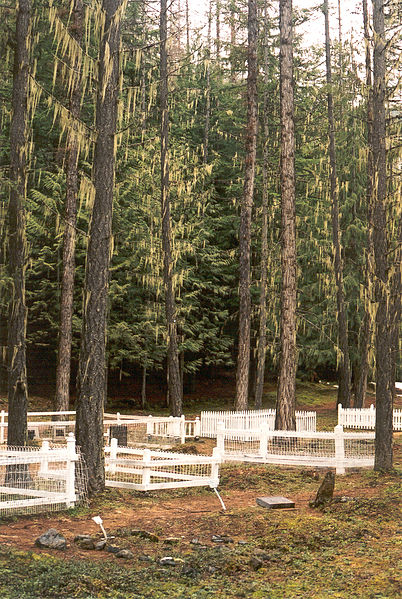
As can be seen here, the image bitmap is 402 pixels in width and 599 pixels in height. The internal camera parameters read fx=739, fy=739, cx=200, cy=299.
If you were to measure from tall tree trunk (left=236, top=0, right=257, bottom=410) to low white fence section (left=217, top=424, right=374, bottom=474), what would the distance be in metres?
6.45

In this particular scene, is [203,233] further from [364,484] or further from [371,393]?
[364,484]

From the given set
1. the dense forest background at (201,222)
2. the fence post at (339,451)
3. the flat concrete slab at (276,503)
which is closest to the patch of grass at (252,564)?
the flat concrete slab at (276,503)

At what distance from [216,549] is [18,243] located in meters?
6.52

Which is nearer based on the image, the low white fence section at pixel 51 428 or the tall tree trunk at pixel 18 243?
the tall tree trunk at pixel 18 243

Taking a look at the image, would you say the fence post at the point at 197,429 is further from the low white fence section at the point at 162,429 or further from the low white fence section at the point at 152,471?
the low white fence section at the point at 152,471

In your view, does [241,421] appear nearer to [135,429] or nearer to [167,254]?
[135,429]

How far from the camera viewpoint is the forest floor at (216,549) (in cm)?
740

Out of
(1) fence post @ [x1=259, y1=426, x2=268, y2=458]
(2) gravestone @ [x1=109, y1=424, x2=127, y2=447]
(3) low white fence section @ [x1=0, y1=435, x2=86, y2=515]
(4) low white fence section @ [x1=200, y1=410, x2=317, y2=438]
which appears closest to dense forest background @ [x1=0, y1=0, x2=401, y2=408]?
(4) low white fence section @ [x1=200, y1=410, x2=317, y2=438]

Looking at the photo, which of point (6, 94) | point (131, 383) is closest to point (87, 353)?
point (6, 94)

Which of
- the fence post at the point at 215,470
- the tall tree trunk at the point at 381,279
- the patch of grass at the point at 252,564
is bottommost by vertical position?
the patch of grass at the point at 252,564

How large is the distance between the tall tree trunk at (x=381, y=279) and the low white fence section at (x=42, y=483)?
6323 mm

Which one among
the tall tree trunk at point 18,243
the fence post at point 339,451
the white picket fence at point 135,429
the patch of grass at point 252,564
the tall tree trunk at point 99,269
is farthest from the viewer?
the white picket fence at point 135,429

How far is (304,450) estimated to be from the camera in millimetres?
17750

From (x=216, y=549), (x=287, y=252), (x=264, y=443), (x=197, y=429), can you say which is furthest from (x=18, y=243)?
(x=197, y=429)
